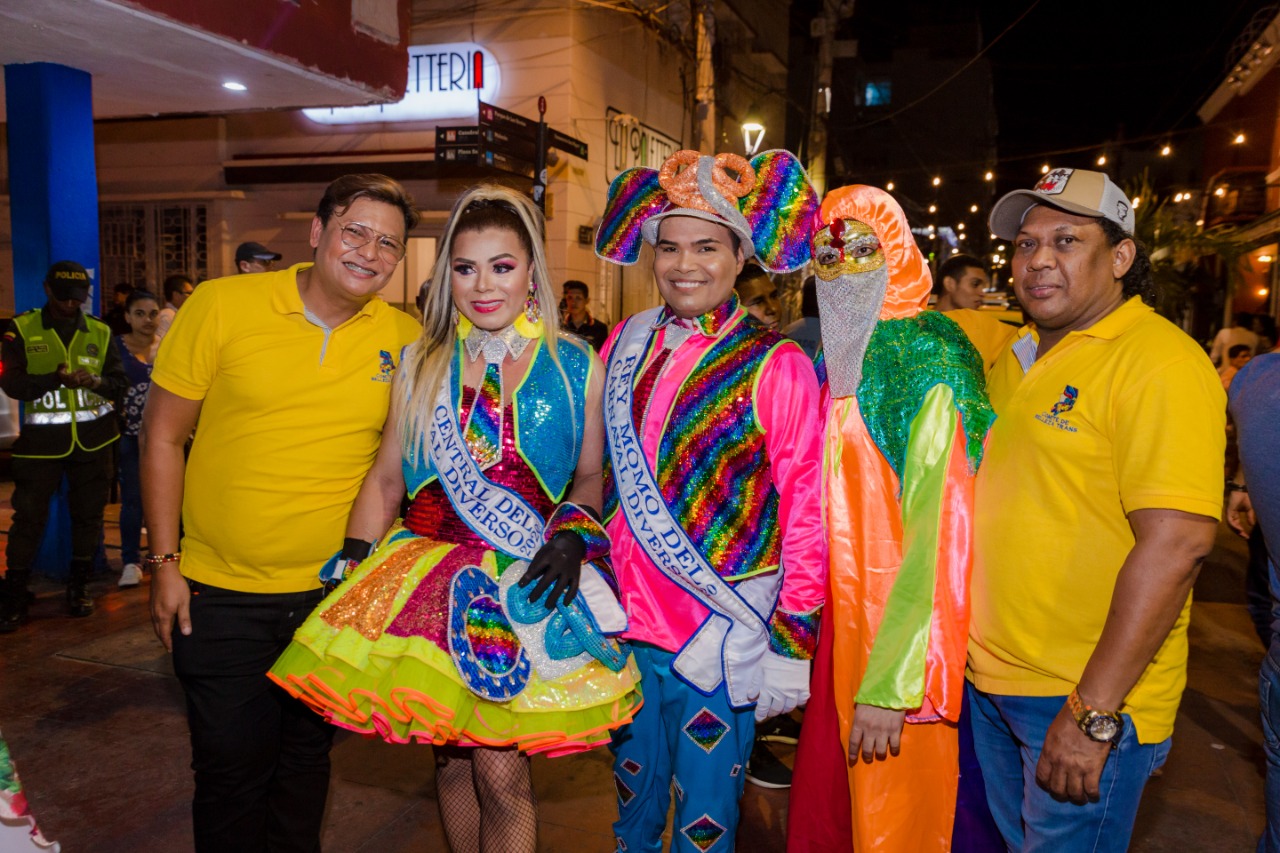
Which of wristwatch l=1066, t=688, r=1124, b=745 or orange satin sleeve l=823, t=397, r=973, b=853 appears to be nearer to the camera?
wristwatch l=1066, t=688, r=1124, b=745

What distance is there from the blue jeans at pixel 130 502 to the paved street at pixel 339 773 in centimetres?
94

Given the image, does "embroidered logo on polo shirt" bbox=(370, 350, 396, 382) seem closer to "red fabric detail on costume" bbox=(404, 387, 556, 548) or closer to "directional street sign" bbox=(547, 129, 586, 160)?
"red fabric detail on costume" bbox=(404, 387, 556, 548)

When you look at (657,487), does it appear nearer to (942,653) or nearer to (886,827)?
(942,653)

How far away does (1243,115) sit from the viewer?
54.9 feet

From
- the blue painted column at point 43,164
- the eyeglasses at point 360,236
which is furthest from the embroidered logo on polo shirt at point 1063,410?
the blue painted column at point 43,164

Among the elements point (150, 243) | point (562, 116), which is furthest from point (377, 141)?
point (150, 243)

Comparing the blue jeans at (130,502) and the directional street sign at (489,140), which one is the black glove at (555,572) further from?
the directional street sign at (489,140)

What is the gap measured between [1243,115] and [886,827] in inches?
771

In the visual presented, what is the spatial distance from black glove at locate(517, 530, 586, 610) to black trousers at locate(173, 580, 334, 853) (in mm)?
807

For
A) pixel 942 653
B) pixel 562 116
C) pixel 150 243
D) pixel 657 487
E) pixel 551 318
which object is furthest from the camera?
pixel 150 243

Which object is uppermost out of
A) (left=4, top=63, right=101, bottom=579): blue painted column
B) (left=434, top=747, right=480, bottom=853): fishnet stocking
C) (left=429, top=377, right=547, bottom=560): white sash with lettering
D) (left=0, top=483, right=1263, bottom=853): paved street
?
(left=4, top=63, right=101, bottom=579): blue painted column

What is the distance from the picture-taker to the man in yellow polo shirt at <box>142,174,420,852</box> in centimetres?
235

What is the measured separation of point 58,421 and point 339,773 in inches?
128

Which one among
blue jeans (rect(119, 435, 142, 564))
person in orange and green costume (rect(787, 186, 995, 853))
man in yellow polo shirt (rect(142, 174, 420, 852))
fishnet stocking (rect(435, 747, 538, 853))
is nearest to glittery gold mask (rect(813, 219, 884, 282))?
person in orange and green costume (rect(787, 186, 995, 853))
